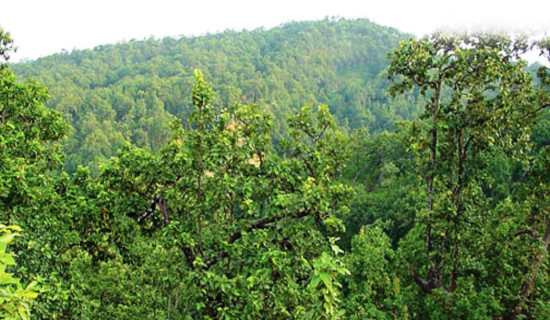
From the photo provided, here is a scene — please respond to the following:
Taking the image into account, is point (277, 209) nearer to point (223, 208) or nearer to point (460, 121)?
point (223, 208)

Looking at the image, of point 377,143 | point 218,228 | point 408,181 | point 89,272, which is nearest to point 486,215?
point 218,228

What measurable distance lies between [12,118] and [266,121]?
13.8ft

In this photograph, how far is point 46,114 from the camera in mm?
7117

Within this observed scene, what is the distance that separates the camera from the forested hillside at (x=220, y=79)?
6806cm

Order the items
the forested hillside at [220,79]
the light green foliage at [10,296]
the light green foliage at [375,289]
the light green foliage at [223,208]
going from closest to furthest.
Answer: the light green foliage at [10,296], the light green foliage at [223,208], the light green foliage at [375,289], the forested hillside at [220,79]

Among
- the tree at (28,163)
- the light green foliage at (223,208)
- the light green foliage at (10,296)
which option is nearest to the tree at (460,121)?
the light green foliage at (223,208)

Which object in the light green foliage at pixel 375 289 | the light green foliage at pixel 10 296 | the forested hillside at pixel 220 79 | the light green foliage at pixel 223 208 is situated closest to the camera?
the light green foliage at pixel 10 296

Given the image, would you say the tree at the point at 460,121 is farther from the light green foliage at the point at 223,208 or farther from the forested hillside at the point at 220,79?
the forested hillside at the point at 220,79

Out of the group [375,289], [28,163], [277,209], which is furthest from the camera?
[375,289]

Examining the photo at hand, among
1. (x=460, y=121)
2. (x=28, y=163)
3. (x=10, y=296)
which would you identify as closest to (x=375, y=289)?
(x=460, y=121)

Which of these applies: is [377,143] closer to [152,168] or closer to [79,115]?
[152,168]

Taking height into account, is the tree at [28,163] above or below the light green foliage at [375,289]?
above

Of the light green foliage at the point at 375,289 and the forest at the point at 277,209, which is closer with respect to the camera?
the forest at the point at 277,209

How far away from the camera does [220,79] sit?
3474 inches
